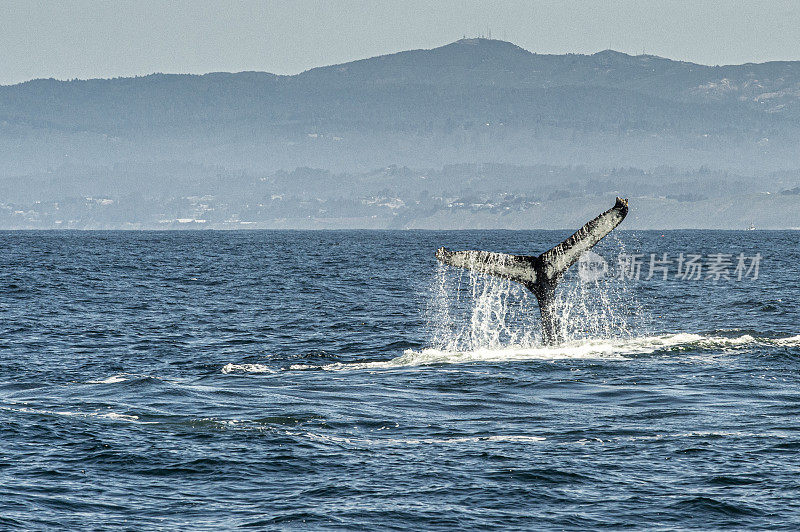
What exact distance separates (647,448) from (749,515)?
3029 millimetres

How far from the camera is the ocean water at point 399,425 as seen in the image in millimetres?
13328

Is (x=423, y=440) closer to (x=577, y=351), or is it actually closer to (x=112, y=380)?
(x=112, y=380)

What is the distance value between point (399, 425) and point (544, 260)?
6271 mm

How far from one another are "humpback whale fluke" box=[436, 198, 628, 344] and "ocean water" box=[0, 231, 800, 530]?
1.97 meters

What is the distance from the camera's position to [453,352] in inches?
1061

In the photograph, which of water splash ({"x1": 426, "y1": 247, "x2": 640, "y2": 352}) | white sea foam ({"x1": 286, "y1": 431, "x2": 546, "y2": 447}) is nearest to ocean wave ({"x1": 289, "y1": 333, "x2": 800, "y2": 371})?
water splash ({"x1": 426, "y1": 247, "x2": 640, "y2": 352})

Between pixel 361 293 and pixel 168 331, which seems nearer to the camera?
pixel 168 331

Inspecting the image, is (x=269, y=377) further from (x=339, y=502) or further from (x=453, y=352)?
(x=339, y=502)

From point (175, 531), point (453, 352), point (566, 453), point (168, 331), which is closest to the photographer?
point (175, 531)

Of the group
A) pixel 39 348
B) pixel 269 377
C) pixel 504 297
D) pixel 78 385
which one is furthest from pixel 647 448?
pixel 504 297

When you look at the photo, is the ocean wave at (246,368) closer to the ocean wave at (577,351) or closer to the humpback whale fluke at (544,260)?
the ocean wave at (577,351)

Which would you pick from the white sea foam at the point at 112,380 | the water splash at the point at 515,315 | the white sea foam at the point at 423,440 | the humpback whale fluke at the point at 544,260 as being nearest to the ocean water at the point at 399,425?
the white sea foam at the point at 423,440

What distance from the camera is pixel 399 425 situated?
703 inches

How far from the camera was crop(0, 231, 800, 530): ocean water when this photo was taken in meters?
13.3
